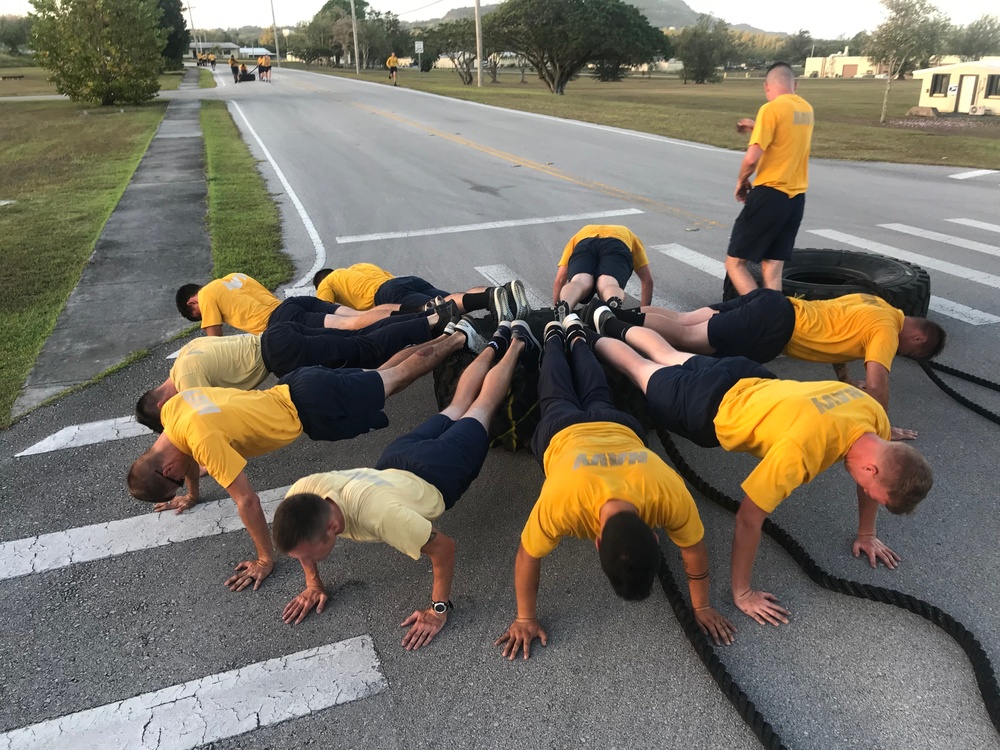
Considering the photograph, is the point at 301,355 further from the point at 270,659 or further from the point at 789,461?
the point at 789,461

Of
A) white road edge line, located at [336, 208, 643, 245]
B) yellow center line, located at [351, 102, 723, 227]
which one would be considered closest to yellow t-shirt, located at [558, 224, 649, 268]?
white road edge line, located at [336, 208, 643, 245]

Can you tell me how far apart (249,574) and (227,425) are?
86cm

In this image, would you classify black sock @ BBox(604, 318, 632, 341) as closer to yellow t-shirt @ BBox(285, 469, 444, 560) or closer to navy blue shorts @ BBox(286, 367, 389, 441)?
navy blue shorts @ BBox(286, 367, 389, 441)

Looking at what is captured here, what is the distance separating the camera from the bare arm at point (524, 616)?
336 centimetres

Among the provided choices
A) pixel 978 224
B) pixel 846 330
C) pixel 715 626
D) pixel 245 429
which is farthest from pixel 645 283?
pixel 978 224

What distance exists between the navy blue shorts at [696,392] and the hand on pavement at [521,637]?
57.6 inches

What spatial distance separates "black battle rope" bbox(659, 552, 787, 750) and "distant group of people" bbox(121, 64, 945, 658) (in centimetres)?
9

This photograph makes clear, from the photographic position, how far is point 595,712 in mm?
3088

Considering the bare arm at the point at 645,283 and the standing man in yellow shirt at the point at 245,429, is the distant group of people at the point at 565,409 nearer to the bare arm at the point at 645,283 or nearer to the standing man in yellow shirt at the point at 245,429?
the standing man in yellow shirt at the point at 245,429

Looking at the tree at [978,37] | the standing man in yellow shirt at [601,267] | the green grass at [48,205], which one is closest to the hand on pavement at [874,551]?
the standing man in yellow shirt at [601,267]

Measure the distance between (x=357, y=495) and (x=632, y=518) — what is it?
1.34 meters

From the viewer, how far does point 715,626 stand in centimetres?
344

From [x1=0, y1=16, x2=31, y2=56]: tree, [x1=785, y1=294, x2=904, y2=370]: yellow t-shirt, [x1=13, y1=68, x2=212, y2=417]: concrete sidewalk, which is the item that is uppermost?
[x1=0, y1=16, x2=31, y2=56]: tree

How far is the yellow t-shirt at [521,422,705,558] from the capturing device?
10.2ft
